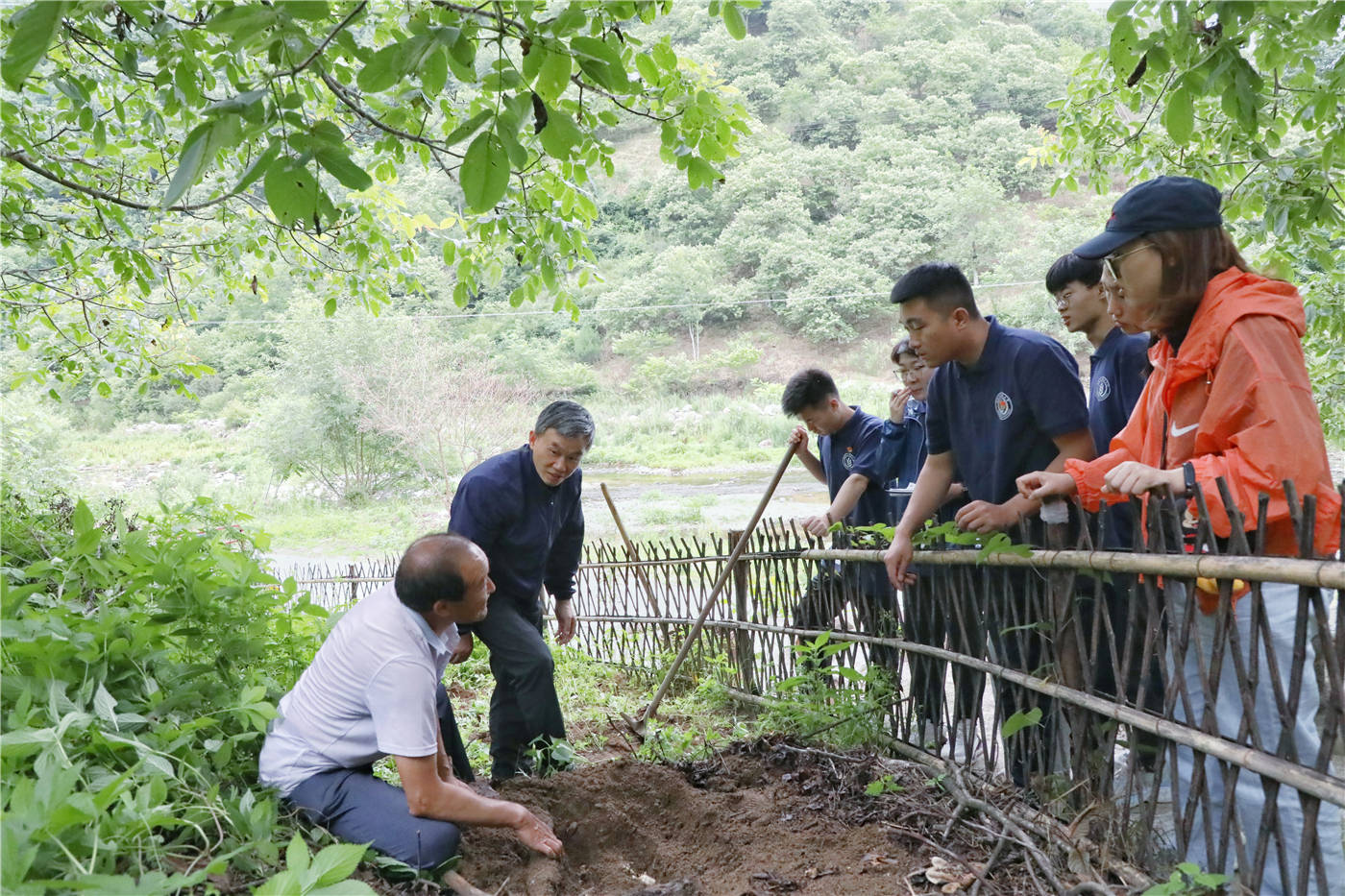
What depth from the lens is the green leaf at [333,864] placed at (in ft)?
5.63

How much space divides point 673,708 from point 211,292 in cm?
578

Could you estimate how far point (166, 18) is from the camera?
8.98ft

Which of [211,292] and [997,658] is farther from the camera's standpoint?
[211,292]

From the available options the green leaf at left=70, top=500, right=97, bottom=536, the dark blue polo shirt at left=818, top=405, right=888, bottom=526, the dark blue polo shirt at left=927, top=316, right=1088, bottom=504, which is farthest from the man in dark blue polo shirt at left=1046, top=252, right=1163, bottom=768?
the green leaf at left=70, top=500, right=97, bottom=536

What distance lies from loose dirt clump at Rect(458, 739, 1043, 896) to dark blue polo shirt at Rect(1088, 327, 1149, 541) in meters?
1.41

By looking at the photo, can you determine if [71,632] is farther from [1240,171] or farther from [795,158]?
[795,158]

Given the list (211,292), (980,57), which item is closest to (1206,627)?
(211,292)

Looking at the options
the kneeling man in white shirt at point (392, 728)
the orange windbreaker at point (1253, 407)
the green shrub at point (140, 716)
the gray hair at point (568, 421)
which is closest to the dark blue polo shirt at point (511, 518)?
the gray hair at point (568, 421)

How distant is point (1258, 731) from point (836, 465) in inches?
110

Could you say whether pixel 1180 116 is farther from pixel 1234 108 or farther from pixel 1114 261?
pixel 1114 261

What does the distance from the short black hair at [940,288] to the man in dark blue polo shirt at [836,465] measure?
118 cm

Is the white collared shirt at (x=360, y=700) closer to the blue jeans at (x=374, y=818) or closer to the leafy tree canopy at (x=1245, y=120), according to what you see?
the blue jeans at (x=374, y=818)

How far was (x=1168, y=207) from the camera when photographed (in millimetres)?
2186

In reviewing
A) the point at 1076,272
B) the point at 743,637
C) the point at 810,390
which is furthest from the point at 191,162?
the point at 743,637
